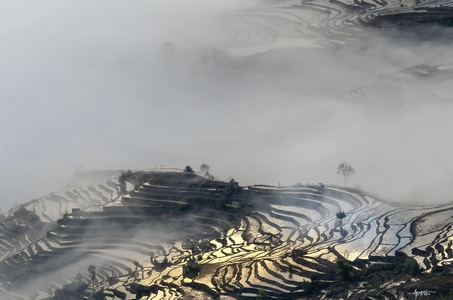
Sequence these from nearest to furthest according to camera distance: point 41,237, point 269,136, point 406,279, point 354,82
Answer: point 406,279 < point 41,237 < point 269,136 < point 354,82

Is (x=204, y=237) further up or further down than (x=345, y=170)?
further down

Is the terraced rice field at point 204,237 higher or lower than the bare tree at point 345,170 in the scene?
lower

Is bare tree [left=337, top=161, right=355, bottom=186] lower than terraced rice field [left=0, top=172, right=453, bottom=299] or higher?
higher

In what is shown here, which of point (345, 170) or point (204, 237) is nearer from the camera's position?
point (204, 237)

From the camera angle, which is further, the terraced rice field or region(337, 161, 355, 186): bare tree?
region(337, 161, 355, 186): bare tree

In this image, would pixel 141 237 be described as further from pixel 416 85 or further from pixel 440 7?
pixel 440 7

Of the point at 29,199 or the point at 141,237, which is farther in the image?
the point at 29,199

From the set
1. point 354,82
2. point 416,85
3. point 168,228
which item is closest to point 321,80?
point 354,82

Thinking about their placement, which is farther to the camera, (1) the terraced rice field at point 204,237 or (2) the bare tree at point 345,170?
(2) the bare tree at point 345,170
